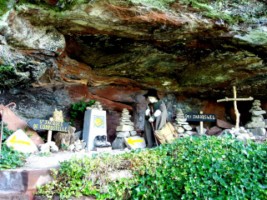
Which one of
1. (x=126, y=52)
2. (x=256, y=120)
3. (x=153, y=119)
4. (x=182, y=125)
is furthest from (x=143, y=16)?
(x=256, y=120)

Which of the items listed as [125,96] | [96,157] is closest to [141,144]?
[125,96]

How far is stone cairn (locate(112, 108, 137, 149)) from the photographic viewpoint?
17.3ft

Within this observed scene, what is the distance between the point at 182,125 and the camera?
6.04m

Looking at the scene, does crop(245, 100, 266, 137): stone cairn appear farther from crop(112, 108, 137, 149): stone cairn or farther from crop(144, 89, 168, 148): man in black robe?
crop(112, 108, 137, 149): stone cairn

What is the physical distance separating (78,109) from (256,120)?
406cm

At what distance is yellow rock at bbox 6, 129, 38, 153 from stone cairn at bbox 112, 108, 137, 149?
165 cm

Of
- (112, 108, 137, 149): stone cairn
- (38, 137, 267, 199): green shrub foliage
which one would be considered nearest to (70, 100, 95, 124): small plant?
(112, 108, 137, 149): stone cairn

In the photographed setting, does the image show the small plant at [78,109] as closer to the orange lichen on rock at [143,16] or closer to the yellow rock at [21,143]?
the yellow rock at [21,143]

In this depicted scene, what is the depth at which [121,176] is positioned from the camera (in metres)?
3.01

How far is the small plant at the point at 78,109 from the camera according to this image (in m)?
5.49

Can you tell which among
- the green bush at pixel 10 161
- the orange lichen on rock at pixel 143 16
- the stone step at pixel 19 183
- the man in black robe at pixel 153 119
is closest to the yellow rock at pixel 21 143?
the green bush at pixel 10 161

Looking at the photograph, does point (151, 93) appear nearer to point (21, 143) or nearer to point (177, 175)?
point (21, 143)

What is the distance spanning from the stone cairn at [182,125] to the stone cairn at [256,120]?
4.53ft

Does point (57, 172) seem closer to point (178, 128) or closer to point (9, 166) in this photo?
point (9, 166)
